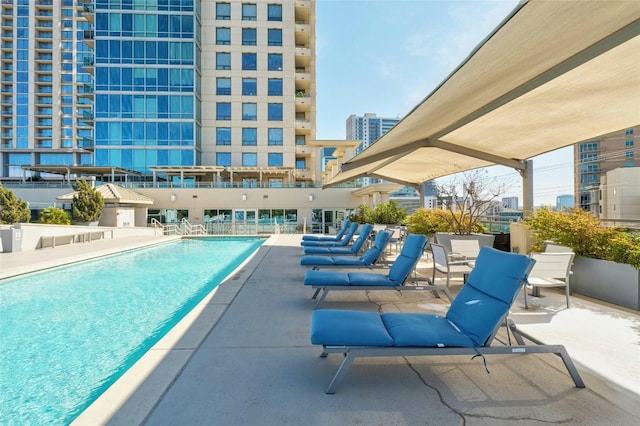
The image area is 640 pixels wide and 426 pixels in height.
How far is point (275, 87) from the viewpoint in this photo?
97.7 ft

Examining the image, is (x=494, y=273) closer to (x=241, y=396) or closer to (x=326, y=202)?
(x=241, y=396)

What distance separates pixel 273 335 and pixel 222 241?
14.2 meters

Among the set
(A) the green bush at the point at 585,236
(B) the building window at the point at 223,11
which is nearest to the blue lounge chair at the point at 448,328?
(A) the green bush at the point at 585,236

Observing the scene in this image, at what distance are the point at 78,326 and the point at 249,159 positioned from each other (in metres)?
25.9

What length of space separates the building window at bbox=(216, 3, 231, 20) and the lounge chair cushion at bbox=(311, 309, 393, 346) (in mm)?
33124

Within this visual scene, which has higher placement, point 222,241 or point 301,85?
point 301,85

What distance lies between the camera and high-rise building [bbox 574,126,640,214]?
70.8m

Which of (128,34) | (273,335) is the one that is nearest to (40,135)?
(128,34)

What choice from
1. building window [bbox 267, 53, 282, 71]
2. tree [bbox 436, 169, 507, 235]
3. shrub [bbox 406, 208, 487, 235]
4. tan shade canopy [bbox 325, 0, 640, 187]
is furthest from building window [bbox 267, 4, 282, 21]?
tan shade canopy [bbox 325, 0, 640, 187]

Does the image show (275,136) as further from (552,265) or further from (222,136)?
(552,265)

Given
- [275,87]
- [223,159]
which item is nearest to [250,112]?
[275,87]

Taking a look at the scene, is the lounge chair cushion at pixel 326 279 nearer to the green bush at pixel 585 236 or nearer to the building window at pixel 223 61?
the green bush at pixel 585 236

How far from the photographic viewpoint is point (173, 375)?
8.52 feet

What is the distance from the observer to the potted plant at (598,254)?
14.0 feet
